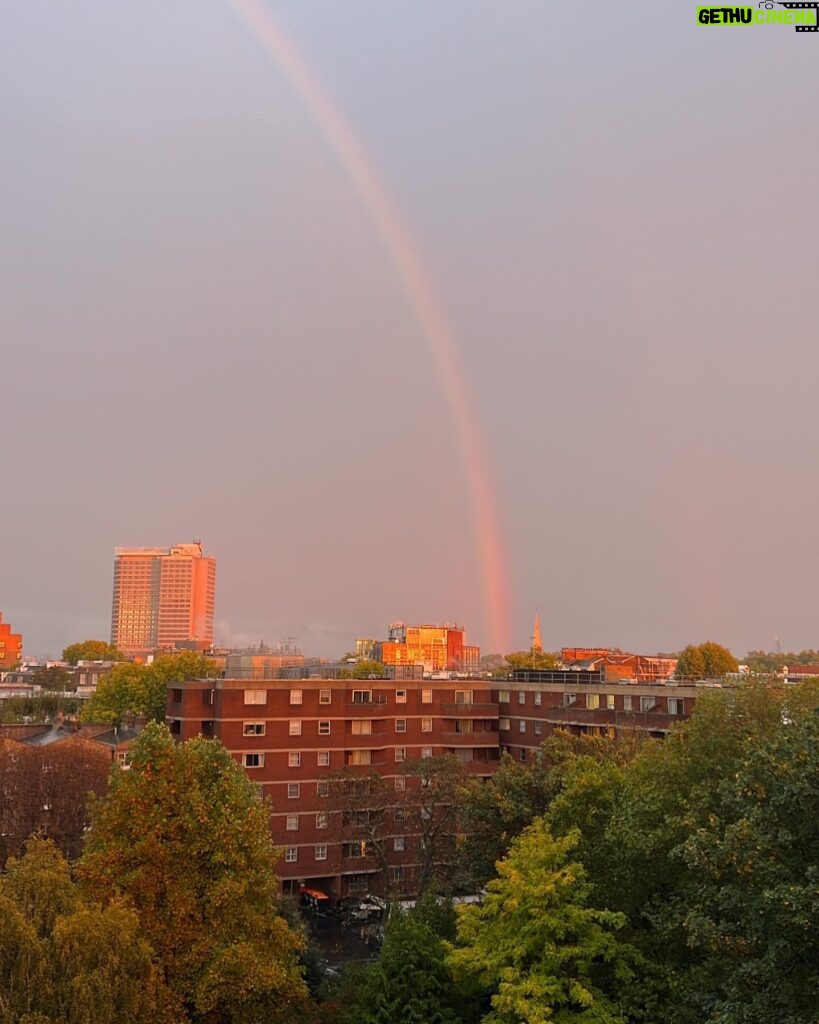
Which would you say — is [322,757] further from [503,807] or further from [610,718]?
[503,807]

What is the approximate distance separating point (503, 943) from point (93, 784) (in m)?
38.7

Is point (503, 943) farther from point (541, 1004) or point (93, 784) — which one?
point (93, 784)

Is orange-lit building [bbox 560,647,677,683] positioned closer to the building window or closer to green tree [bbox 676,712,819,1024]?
the building window

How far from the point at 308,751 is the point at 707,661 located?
78.7 metres

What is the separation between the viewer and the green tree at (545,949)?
19078 mm

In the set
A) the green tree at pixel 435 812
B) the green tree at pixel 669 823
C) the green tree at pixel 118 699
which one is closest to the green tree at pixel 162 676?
the green tree at pixel 118 699

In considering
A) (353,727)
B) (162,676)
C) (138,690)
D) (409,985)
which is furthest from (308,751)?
(162,676)

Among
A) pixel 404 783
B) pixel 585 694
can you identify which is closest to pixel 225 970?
pixel 404 783

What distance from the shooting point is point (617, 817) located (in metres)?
22.8

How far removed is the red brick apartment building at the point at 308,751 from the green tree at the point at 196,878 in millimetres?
27835

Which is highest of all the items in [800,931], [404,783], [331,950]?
[800,931]

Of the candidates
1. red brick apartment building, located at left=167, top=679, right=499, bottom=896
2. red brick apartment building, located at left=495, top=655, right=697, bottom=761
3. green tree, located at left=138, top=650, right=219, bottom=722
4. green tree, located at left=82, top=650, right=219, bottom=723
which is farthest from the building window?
green tree, located at left=82, top=650, right=219, bottom=723

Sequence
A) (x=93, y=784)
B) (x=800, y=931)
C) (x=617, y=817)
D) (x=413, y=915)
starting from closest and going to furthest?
(x=800, y=931), (x=617, y=817), (x=413, y=915), (x=93, y=784)

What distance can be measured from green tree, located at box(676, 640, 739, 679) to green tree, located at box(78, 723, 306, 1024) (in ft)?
330
